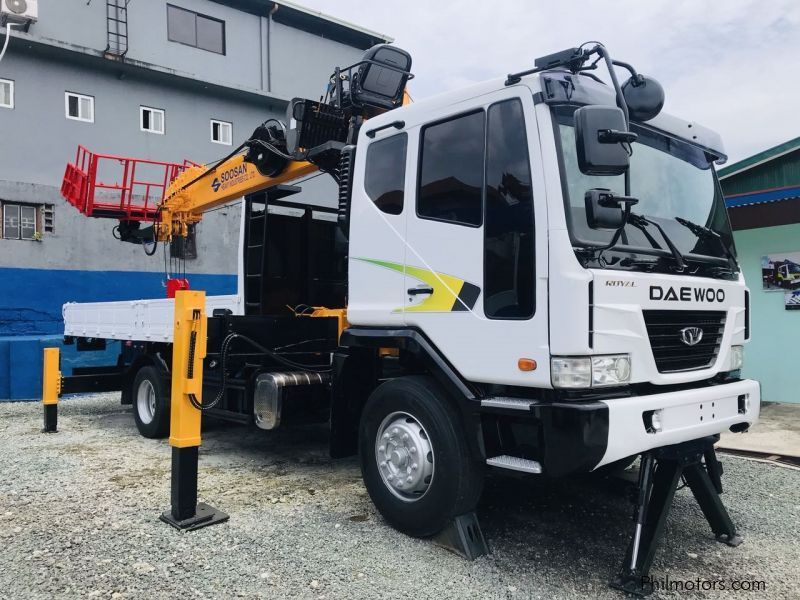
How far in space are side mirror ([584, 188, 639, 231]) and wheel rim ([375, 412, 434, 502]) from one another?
165 cm

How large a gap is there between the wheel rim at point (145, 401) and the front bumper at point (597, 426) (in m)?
5.11

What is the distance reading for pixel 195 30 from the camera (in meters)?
16.9

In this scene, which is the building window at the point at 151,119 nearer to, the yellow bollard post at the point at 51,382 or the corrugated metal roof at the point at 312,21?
the corrugated metal roof at the point at 312,21

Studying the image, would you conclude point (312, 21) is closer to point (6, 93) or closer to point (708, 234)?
point (6, 93)

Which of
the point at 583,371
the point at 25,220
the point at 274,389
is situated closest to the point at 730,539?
the point at 583,371

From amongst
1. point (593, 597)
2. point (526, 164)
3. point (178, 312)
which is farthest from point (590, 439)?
point (178, 312)

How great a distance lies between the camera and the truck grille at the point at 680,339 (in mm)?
3635

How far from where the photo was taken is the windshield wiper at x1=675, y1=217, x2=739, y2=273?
409 cm

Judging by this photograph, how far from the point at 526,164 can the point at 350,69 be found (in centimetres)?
248

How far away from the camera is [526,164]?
11.9 feet

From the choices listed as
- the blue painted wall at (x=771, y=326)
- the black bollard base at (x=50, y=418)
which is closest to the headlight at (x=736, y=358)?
the blue painted wall at (x=771, y=326)

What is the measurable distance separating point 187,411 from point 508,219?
2.58m

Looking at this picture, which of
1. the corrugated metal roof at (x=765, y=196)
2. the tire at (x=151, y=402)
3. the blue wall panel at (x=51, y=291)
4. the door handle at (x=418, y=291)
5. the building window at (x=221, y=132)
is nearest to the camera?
the door handle at (x=418, y=291)

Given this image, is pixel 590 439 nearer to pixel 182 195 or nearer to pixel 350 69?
pixel 350 69
